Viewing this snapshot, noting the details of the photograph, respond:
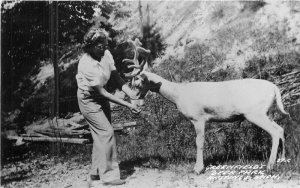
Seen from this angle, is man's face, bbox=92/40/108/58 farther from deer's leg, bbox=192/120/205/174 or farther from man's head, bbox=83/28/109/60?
deer's leg, bbox=192/120/205/174

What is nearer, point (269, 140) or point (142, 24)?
point (269, 140)

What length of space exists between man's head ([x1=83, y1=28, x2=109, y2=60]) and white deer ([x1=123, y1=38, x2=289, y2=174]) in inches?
25.8

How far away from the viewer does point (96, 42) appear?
21.5 ft

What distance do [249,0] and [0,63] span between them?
5594 millimetres

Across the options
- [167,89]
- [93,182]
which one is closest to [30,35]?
[167,89]

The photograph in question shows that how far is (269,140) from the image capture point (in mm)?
6938

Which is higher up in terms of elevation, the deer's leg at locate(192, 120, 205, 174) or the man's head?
the man's head

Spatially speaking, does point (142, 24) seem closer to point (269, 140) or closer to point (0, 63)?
point (0, 63)

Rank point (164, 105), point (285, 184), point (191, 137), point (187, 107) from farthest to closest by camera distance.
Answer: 1. point (164, 105)
2. point (191, 137)
3. point (187, 107)
4. point (285, 184)

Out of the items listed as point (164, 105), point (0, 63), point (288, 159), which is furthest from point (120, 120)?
point (288, 159)

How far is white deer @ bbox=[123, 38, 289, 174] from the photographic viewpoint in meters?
6.12

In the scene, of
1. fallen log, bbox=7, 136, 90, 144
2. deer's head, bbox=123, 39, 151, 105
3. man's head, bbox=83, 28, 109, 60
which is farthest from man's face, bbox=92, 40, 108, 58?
fallen log, bbox=7, 136, 90, 144

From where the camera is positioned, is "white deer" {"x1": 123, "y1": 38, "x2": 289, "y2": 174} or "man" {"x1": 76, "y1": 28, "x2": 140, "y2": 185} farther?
"man" {"x1": 76, "y1": 28, "x2": 140, "y2": 185}

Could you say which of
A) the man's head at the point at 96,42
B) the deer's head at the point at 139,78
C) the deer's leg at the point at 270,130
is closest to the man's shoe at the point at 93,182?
the deer's head at the point at 139,78
